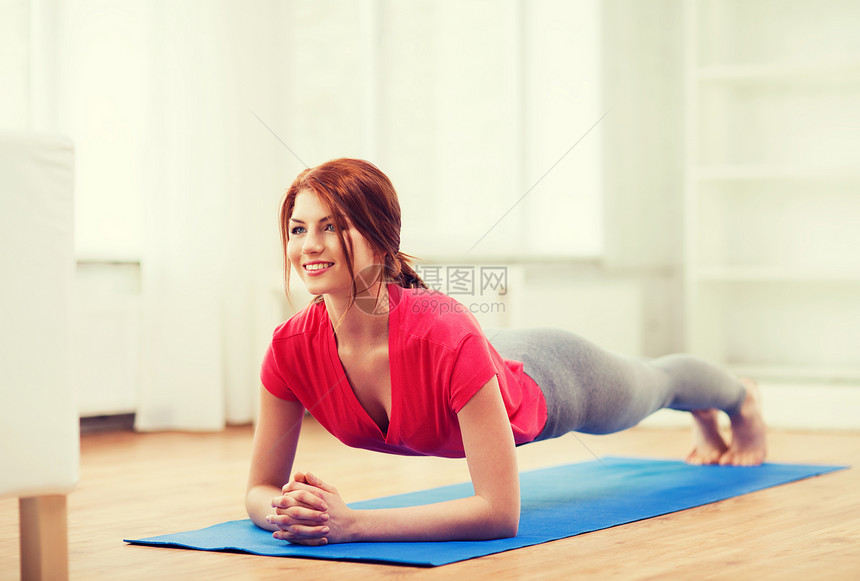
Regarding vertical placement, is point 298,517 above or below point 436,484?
above

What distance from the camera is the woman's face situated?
1.49m

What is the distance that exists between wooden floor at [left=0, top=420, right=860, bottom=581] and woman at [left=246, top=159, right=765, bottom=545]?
0.10m

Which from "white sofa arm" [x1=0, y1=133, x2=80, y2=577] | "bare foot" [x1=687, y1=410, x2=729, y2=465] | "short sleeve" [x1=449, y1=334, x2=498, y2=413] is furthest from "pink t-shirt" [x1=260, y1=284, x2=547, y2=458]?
"bare foot" [x1=687, y1=410, x2=729, y2=465]

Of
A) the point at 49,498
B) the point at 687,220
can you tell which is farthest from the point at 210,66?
the point at 49,498

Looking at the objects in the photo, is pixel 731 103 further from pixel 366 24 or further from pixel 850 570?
pixel 850 570

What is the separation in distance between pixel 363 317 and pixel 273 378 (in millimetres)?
191

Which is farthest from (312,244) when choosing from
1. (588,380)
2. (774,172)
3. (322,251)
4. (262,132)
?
(774,172)

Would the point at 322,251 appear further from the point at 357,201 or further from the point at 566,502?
the point at 566,502

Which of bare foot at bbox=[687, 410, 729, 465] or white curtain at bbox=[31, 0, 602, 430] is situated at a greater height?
white curtain at bbox=[31, 0, 602, 430]

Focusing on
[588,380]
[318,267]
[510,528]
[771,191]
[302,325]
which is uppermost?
[771,191]

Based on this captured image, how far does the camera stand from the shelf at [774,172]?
3496 mm

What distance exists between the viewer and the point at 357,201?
1493mm

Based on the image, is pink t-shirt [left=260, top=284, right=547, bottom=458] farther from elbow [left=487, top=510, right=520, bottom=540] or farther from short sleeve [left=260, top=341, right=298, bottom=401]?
elbow [left=487, top=510, right=520, bottom=540]

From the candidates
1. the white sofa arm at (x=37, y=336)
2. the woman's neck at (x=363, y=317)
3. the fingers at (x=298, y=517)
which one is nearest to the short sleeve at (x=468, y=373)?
the woman's neck at (x=363, y=317)
